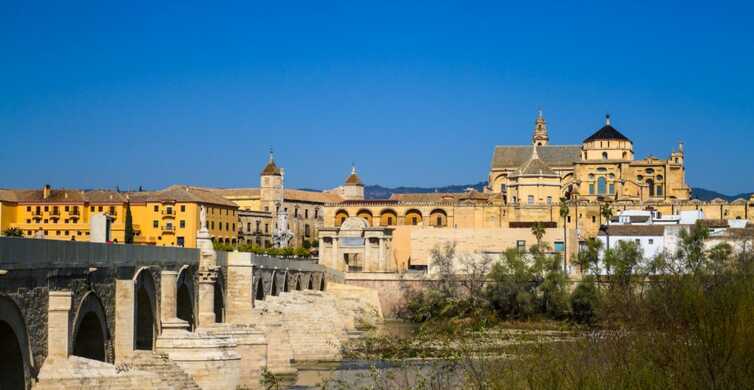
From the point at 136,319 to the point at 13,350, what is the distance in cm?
877

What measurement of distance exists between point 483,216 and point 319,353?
2328 inches

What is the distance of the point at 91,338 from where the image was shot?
2753cm

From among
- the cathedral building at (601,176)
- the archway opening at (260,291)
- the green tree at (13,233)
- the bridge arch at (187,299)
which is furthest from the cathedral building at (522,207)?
the bridge arch at (187,299)

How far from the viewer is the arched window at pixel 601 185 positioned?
110062mm

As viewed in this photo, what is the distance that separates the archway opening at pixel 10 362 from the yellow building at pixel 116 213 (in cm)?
6050

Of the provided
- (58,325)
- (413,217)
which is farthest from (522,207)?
(58,325)

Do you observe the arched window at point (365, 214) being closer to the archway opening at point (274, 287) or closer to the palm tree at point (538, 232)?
the palm tree at point (538, 232)

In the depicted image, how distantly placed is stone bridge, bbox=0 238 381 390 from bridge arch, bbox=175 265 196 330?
0.03m

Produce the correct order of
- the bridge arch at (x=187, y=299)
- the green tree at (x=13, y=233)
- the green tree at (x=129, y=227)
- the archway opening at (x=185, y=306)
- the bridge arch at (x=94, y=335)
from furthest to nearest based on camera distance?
the green tree at (x=129, y=227), the green tree at (x=13, y=233), the archway opening at (x=185, y=306), the bridge arch at (x=187, y=299), the bridge arch at (x=94, y=335)

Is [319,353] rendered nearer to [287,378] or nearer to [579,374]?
[287,378]

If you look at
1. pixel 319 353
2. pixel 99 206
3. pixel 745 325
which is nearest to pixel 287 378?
pixel 319 353

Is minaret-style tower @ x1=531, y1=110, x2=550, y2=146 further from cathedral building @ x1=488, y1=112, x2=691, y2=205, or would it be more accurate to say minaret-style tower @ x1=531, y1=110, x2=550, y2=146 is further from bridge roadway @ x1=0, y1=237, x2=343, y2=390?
bridge roadway @ x1=0, y1=237, x2=343, y2=390

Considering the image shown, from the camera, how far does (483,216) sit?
106125 millimetres

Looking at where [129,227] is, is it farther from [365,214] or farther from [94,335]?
[94,335]
